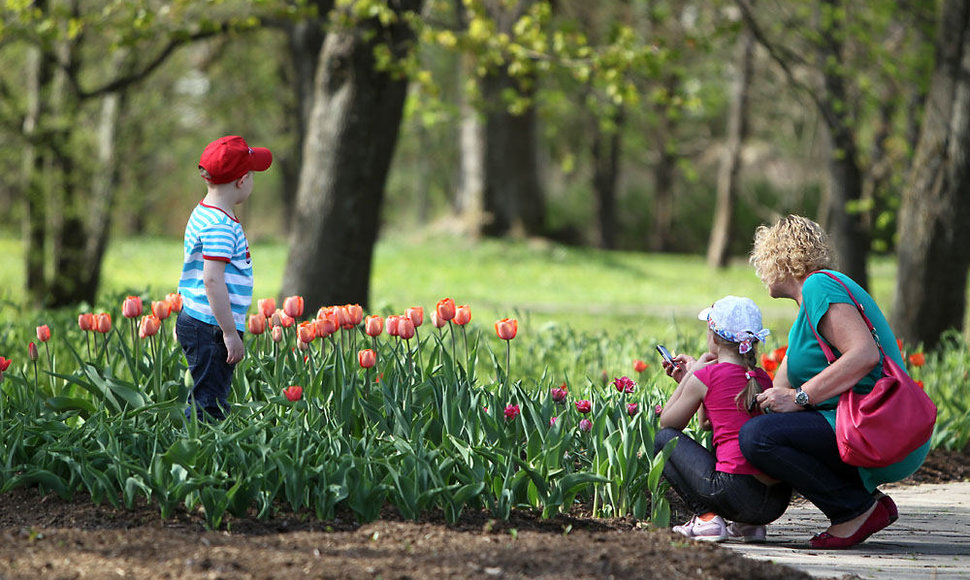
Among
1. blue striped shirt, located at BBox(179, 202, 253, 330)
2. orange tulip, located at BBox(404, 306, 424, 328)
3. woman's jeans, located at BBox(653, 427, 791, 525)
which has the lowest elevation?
woman's jeans, located at BBox(653, 427, 791, 525)

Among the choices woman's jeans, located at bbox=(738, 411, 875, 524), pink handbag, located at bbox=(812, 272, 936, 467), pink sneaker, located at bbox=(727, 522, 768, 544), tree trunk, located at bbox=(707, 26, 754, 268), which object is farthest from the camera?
tree trunk, located at bbox=(707, 26, 754, 268)

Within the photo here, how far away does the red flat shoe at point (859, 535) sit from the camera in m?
3.73

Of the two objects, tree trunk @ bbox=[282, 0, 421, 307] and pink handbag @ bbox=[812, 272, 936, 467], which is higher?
tree trunk @ bbox=[282, 0, 421, 307]

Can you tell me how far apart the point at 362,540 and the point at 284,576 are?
484 millimetres

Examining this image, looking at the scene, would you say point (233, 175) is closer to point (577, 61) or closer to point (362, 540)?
point (362, 540)

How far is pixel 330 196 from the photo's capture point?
8.76 m

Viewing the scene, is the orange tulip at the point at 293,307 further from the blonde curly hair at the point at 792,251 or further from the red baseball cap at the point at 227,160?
the blonde curly hair at the point at 792,251

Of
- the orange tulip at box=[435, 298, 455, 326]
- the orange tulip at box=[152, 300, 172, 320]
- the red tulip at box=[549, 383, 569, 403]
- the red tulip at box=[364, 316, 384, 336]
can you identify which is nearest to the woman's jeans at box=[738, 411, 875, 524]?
the red tulip at box=[549, 383, 569, 403]

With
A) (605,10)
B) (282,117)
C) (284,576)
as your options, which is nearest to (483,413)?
(284,576)

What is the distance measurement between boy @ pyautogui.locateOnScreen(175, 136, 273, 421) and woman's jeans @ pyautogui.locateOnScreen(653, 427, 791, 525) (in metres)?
1.66

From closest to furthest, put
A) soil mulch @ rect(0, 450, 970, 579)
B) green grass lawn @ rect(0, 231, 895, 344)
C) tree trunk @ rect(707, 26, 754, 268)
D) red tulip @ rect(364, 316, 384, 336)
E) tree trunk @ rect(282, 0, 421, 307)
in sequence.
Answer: soil mulch @ rect(0, 450, 970, 579) → red tulip @ rect(364, 316, 384, 336) → tree trunk @ rect(282, 0, 421, 307) → green grass lawn @ rect(0, 231, 895, 344) → tree trunk @ rect(707, 26, 754, 268)

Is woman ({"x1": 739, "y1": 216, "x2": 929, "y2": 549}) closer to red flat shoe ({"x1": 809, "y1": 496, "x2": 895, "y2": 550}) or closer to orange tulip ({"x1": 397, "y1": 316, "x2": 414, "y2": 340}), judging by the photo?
red flat shoe ({"x1": 809, "y1": 496, "x2": 895, "y2": 550})

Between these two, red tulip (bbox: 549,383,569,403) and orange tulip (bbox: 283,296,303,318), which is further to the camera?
orange tulip (bbox: 283,296,303,318)

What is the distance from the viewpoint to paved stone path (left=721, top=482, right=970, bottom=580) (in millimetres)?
3369
